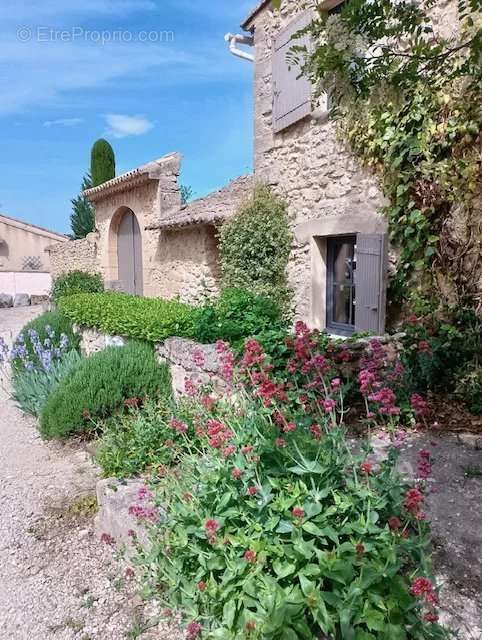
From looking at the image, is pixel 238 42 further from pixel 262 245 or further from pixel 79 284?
pixel 79 284

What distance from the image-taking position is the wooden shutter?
5875 mm

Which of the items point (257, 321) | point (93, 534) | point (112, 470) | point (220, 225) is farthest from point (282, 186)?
point (93, 534)

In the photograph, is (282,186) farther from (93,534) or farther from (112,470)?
(93,534)

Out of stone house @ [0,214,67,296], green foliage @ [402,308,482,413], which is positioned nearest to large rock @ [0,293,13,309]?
stone house @ [0,214,67,296]

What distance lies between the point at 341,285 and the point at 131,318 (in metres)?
2.70

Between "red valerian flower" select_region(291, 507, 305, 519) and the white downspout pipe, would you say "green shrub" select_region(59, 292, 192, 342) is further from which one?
the white downspout pipe

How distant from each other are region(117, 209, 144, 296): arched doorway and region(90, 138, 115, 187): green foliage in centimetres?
510

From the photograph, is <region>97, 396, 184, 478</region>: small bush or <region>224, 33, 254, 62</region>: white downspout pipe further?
<region>224, 33, 254, 62</region>: white downspout pipe

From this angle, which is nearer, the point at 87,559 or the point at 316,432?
the point at 316,432

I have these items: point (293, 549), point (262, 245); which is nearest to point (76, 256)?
point (262, 245)

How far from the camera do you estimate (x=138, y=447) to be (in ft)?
11.3

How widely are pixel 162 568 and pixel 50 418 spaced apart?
9.47 feet

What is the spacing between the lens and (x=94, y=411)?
→ 14.5 ft

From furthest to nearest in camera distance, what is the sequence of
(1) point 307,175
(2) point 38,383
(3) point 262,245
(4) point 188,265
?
(4) point 188,265
(3) point 262,245
(1) point 307,175
(2) point 38,383
